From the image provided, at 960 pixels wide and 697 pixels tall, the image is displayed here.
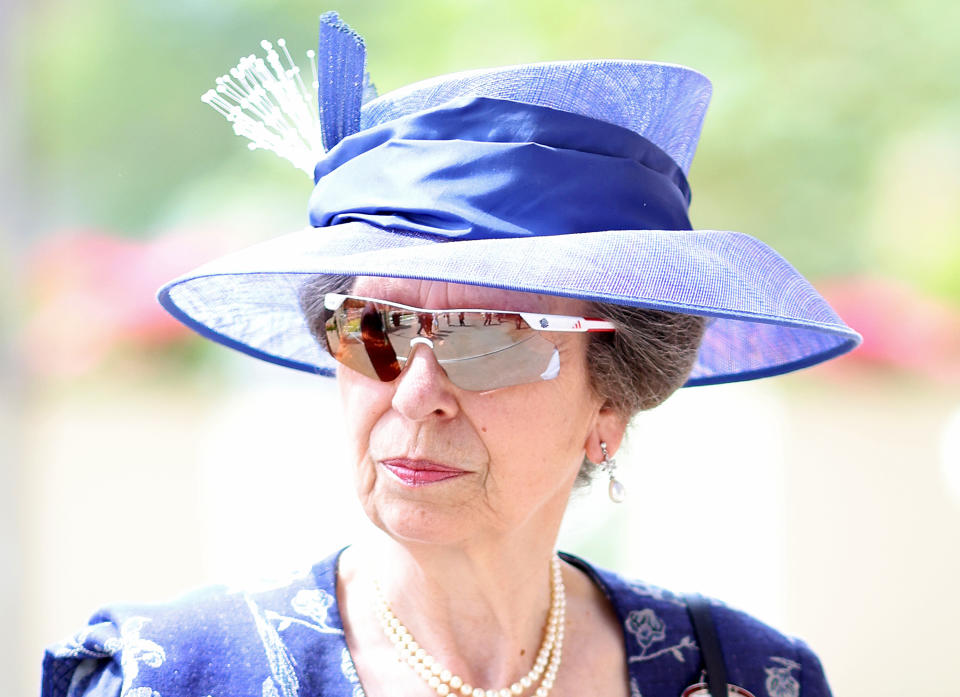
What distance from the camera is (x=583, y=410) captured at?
2.37 m

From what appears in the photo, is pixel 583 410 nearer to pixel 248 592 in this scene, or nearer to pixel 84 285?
pixel 248 592

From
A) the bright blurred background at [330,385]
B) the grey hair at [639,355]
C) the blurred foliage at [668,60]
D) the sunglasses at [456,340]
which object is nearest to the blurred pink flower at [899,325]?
the bright blurred background at [330,385]

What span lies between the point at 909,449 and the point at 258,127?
5.55 meters

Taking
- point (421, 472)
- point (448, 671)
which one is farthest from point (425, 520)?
point (448, 671)

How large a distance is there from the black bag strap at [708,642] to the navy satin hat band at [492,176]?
3.04 ft

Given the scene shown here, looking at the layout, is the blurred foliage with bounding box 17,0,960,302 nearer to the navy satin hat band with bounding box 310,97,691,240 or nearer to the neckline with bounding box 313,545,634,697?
the neckline with bounding box 313,545,634,697

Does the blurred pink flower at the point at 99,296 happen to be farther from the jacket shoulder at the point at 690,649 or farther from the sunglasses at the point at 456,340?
the sunglasses at the point at 456,340

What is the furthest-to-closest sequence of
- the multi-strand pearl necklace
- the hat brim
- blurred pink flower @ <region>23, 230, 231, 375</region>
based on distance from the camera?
blurred pink flower @ <region>23, 230, 231, 375</region>
the multi-strand pearl necklace
the hat brim

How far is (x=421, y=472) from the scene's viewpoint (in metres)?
2.18

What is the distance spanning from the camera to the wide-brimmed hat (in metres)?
1.96

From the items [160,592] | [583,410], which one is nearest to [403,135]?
[583,410]

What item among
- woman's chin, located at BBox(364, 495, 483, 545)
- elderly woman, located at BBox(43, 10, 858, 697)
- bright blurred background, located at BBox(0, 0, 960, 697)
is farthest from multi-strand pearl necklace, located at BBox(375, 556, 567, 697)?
bright blurred background, located at BBox(0, 0, 960, 697)

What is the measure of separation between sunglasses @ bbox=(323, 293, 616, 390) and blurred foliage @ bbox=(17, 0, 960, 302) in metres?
6.13

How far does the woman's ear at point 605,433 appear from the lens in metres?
2.46
